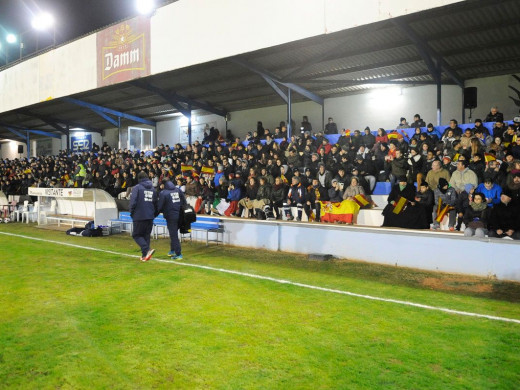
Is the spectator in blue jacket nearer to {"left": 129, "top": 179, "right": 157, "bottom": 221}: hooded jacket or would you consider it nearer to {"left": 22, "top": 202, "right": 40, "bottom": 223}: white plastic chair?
{"left": 129, "top": 179, "right": 157, "bottom": 221}: hooded jacket

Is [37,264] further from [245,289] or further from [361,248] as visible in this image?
[361,248]

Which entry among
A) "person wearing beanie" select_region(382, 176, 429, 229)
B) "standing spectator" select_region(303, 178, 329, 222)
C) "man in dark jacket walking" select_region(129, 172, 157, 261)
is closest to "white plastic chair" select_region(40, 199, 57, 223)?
"man in dark jacket walking" select_region(129, 172, 157, 261)

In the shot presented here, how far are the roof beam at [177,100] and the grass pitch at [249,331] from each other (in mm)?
13741

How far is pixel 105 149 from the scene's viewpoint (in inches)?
1028

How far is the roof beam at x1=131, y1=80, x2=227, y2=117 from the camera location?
20.1 metres

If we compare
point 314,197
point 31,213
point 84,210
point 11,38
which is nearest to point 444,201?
point 314,197

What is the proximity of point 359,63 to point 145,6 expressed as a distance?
8.59 m

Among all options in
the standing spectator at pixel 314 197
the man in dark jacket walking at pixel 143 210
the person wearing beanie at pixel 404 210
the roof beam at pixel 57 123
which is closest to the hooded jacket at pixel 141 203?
the man in dark jacket walking at pixel 143 210

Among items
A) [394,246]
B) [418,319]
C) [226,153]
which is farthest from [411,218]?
[226,153]

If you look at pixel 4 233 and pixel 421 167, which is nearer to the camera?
pixel 421 167

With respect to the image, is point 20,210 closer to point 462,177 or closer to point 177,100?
point 177,100

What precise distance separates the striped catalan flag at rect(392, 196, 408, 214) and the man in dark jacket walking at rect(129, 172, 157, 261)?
551cm

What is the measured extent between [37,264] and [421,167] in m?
9.81

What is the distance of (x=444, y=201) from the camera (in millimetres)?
9656
